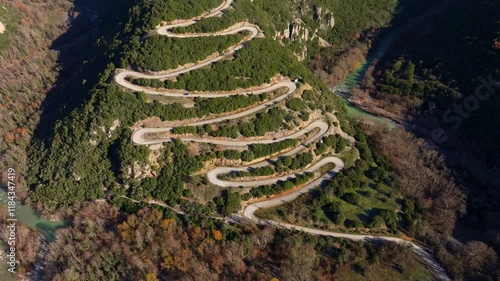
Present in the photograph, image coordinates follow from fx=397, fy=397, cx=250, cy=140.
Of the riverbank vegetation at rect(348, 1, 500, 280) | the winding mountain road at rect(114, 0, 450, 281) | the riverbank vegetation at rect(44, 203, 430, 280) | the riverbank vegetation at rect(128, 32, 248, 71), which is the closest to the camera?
the riverbank vegetation at rect(44, 203, 430, 280)

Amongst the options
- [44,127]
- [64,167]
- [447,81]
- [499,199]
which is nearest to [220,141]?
[64,167]

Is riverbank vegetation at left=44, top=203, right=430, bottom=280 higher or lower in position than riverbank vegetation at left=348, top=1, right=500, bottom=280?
Answer: lower

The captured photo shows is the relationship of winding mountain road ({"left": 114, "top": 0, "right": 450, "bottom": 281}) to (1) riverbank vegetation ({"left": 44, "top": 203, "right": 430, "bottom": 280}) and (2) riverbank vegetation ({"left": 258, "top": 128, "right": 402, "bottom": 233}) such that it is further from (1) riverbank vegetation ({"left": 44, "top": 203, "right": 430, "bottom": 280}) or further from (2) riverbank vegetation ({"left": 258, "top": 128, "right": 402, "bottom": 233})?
(1) riverbank vegetation ({"left": 44, "top": 203, "right": 430, "bottom": 280})

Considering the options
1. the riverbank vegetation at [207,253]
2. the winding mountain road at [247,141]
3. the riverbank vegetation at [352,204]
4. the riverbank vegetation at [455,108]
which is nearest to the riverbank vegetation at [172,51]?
the winding mountain road at [247,141]

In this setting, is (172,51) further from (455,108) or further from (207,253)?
(455,108)

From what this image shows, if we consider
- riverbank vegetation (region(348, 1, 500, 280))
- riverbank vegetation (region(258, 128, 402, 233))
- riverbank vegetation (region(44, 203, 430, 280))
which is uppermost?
riverbank vegetation (region(348, 1, 500, 280))

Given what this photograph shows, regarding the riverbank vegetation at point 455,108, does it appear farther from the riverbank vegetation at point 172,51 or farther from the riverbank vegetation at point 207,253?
the riverbank vegetation at point 172,51

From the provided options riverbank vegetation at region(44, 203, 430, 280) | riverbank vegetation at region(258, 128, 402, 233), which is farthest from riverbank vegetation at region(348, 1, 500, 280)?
riverbank vegetation at region(44, 203, 430, 280)

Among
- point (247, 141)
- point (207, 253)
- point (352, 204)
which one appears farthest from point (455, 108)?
point (207, 253)

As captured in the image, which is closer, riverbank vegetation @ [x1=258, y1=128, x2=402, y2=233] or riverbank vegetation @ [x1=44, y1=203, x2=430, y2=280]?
riverbank vegetation @ [x1=44, y1=203, x2=430, y2=280]

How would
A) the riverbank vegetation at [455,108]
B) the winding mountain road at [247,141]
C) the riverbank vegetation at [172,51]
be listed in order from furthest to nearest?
the riverbank vegetation at [172,51] < the riverbank vegetation at [455,108] < the winding mountain road at [247,141]

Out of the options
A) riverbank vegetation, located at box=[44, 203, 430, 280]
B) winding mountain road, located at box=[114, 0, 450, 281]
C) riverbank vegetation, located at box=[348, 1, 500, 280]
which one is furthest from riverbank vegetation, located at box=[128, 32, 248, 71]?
riverbank vegetation, located at box=[348, 1, 500, 280]

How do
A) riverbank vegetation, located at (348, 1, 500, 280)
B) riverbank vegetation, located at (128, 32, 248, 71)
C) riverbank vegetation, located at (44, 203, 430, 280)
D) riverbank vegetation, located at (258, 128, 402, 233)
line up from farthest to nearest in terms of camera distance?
riverbank vegetation, located at (128, 32, 248, 71)
riverbank vegetation, located at (348, 1, 500, 280)
riverbank vegetation, located at (258, 128, 402, 233)
riverbank vegetation, located at (44, 203, 430, 280)
